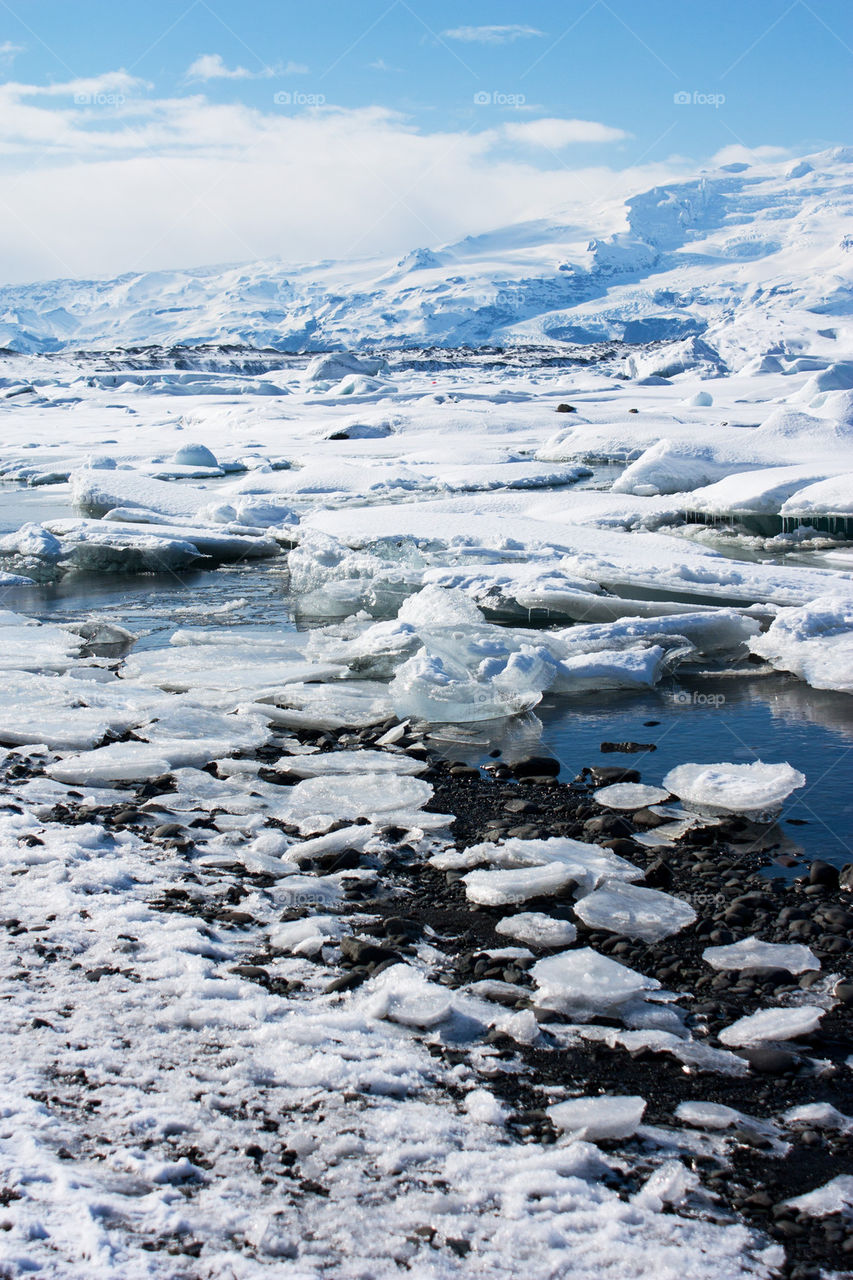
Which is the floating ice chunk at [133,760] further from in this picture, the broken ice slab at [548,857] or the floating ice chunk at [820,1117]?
the floating ice chunk at [820,1117]

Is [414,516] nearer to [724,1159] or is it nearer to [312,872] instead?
[312,872]

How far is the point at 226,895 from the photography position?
3.18 metres

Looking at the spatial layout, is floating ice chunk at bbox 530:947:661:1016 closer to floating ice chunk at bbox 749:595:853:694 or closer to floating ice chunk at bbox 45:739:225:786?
floating ice chunk at bbox 45:739:225:786

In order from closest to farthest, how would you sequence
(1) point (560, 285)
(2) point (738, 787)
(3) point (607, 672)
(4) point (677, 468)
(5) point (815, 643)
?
(2) point (738, 787) < (3) point (607, 672) < (5) point (815, 643) < (4) point (677, 468) < (1) point (560, 285)

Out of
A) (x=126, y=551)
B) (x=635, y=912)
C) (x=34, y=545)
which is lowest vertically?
(x=635, y=912)

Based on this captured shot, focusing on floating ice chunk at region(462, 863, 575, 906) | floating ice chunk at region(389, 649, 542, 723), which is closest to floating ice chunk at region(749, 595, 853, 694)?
floating ice chunk at region(389, 649, 542, 723)

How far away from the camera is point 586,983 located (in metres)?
2.70

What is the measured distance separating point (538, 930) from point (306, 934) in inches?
27.1

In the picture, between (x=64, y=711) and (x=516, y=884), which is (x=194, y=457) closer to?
(x=64, y=711)

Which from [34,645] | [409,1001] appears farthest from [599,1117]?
[34,645]

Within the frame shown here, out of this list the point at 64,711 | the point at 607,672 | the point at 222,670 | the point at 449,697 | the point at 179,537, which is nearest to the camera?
the point at 64,711

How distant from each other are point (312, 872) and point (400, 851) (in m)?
0.37

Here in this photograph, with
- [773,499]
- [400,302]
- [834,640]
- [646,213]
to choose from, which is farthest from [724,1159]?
[646,213]

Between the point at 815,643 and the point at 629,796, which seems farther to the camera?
the point at 815,643
